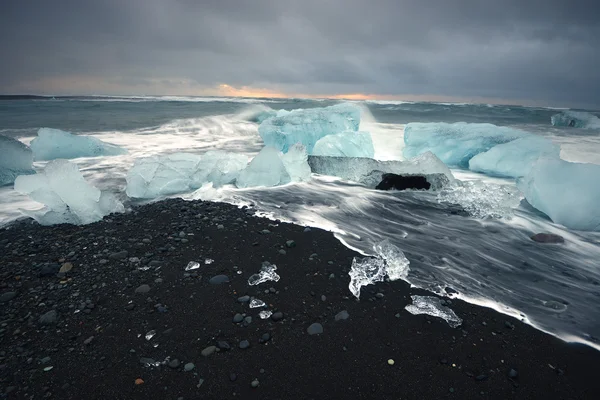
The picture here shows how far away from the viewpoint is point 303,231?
12.1 ft

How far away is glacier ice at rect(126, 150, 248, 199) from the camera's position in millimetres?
4980

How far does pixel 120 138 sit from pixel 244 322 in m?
13.7

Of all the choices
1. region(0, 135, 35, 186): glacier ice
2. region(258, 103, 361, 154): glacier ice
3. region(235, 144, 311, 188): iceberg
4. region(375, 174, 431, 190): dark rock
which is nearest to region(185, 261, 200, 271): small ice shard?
region(235, 144, 311, 188): iceberg

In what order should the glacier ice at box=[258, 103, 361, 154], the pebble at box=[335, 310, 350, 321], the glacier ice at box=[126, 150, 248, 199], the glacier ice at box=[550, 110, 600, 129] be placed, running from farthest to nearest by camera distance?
the glacier ice at box=[550, 110, 600, 129], the glacier ice at box=[258, 103, 361, 154], the glacier ice at box=[126, 150, 248, 199], the pebble at box=[335, 310, 350, 321]

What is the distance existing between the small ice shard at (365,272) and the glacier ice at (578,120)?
978 inches

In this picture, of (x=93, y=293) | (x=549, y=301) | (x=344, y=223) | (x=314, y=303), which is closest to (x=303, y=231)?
(x=344, y=223)

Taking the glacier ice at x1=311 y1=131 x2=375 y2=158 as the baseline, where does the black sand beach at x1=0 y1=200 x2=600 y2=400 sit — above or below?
below

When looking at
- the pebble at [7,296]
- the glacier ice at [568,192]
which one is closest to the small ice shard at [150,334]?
the pebble at [7,296]

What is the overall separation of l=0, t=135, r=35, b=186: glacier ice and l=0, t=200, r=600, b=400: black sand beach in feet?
12.9

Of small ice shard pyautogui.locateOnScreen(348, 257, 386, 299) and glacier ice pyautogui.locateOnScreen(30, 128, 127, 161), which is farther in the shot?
glacier ice pyautogui.locateOnScreen(30, 128, 127, 161)

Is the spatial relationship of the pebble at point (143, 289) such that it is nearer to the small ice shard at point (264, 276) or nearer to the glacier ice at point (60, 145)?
the small ice shard at point (264, 276)

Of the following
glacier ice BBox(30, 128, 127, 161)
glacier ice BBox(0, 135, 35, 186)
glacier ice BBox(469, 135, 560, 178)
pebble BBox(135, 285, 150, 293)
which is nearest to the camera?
pebble BBox(135, 285, 150, 293)

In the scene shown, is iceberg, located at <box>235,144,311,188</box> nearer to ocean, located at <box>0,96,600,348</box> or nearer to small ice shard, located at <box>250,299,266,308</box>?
ocean, located at <box>0,96,600,348</box>

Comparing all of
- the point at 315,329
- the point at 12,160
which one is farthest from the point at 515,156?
the point at 12,160
